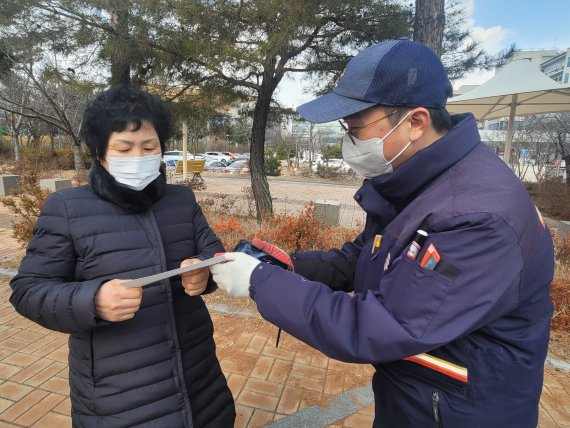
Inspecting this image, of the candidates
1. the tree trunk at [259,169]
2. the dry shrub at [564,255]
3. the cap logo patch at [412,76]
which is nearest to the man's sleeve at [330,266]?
the cap logo patch at [412,76]

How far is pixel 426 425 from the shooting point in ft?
3.38

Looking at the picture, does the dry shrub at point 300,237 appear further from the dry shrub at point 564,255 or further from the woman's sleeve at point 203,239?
the woman's sleeve at point 203,239

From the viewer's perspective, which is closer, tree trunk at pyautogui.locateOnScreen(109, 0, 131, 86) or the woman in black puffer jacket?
the woman in black puffer jacket

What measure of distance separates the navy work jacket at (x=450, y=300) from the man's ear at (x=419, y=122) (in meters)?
0.09

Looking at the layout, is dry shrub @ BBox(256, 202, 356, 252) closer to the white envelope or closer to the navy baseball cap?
the white envelope

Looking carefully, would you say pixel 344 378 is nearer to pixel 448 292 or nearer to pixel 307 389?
pixel 307 389

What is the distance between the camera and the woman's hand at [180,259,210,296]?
1.31 metres

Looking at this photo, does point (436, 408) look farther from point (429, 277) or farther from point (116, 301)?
point (116, 301)

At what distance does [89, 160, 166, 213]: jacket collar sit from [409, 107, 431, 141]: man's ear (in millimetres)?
965

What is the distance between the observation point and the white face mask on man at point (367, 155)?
1165 mm

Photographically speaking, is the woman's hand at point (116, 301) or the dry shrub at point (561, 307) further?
the dry shrub at point (561, 307)

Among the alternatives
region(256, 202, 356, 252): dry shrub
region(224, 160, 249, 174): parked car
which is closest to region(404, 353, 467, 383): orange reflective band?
region(256, 202, 356, 252): dry shrub

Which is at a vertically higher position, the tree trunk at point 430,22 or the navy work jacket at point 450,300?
the tree trunk at point 430,22

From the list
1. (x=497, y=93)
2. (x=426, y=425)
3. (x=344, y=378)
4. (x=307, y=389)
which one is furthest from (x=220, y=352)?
(x=497, y=93)
